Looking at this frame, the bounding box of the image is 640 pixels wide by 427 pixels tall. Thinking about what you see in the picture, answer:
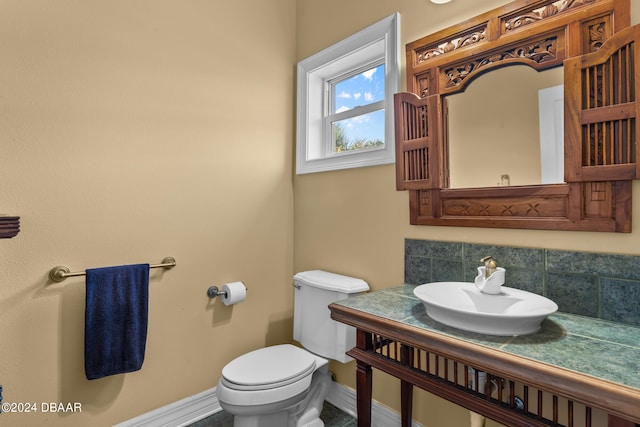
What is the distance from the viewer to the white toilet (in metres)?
1.43

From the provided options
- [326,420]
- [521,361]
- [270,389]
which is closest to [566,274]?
[521,361]

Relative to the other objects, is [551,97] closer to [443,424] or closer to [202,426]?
[443,424]

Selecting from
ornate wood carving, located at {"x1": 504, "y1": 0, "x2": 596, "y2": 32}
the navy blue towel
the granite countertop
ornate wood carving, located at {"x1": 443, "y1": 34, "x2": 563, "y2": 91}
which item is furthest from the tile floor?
ornate wood carving, located at {"x1": 504, "y1": 0, "x2": 596, "y2": 32}

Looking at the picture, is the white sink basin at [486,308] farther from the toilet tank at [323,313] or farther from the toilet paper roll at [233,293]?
the toilet paper roll at [233,293]

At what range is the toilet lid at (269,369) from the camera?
4.73ft

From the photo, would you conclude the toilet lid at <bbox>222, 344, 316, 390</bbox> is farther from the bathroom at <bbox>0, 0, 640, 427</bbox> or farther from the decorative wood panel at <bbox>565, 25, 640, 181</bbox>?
the decorative wood panel at <bbox>565, 25, 640, 181</bbox>

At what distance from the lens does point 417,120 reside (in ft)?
5.14

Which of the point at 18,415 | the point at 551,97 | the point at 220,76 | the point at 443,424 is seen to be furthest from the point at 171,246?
the point at 551,97

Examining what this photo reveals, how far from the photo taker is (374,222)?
70.1 inches

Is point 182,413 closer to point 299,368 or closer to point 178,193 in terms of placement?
point 299,368

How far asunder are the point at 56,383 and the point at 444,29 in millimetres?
2350

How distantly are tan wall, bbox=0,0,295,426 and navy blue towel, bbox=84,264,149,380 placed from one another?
0.08 meters

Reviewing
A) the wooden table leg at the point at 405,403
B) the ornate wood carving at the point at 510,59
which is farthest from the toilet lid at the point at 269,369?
the ornate wood carving at the point at 510,59

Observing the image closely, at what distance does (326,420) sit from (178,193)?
151cm
